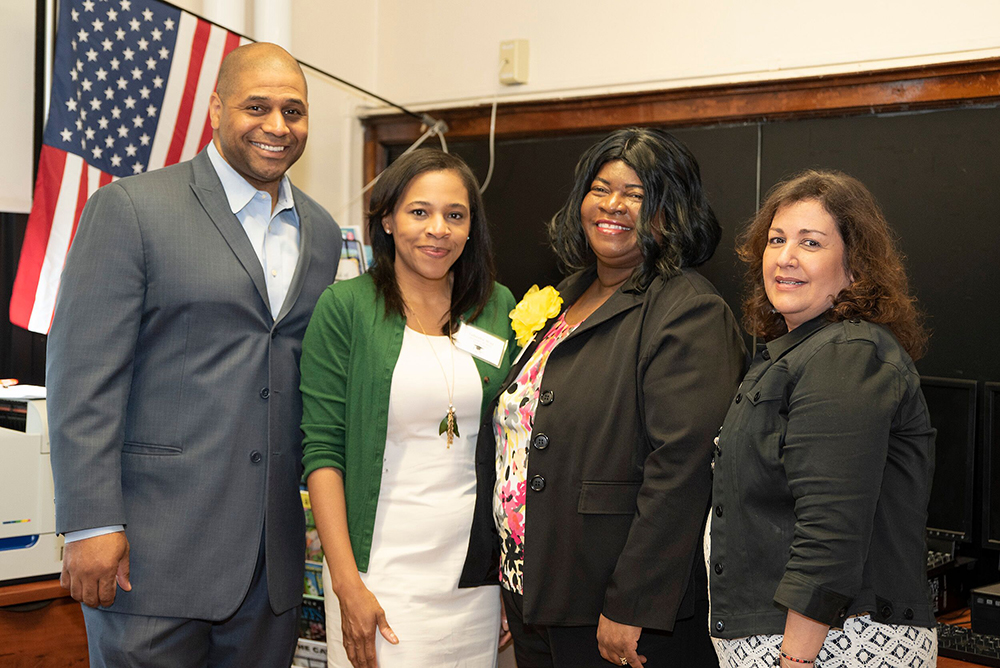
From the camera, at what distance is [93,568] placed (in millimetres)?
1676

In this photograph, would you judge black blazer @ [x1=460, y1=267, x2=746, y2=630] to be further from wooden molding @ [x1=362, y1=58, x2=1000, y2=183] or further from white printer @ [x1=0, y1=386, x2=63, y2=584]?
wooden molding @ [x1=362, y1=58, x2=1000, y2=183]

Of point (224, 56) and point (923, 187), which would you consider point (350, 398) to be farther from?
point (923, 187)

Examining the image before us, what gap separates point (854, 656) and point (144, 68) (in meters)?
2.62

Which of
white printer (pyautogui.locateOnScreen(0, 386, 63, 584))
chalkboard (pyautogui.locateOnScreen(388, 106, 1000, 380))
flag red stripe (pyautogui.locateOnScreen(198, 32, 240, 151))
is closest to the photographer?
white printer (pyautogui.locateOnScreen(0, 386, 63, 584))

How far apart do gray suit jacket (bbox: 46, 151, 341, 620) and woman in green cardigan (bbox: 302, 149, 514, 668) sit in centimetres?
10

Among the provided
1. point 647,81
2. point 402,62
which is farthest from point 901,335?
point 402,62

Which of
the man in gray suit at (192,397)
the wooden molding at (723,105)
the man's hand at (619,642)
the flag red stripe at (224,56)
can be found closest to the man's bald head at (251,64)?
the man in gray suit at (192,397)

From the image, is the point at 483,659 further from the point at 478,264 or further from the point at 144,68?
the point at 144,68

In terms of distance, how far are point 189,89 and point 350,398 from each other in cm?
161

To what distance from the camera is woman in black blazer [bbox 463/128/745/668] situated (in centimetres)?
169

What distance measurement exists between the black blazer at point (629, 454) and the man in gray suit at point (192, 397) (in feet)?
1.93

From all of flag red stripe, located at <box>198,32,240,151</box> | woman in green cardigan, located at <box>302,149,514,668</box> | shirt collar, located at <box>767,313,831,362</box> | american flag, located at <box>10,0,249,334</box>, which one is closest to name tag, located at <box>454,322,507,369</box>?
woman in green cardigan, located at <box>302,149,514,668</box>

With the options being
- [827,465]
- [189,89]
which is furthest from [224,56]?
[827,465]

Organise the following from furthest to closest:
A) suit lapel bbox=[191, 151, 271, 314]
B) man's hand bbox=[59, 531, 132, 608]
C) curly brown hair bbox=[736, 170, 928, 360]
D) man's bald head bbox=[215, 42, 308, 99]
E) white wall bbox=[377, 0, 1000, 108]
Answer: white wall bbox=[377, 0, 1000, 108]
man's bald head bbox=[215, 42, 308, 99]
suit lapel bbox=[191, 151, 271, 314]
man's hand bbox=[59, 531, 132, 608]
curly brown hair bbox=[736, 170, 928, 360]
